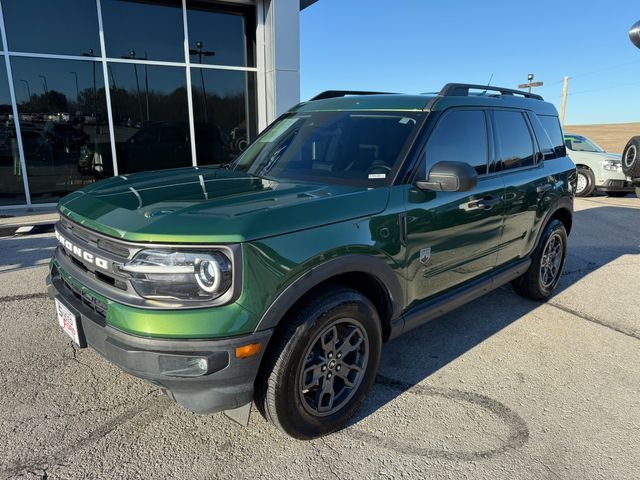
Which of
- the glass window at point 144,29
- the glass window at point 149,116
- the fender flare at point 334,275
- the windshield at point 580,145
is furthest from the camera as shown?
the windshield at point 580,145

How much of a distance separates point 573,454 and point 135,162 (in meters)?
9.66

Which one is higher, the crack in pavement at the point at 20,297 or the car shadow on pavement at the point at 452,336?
the crack in pavement at the point at 20,297

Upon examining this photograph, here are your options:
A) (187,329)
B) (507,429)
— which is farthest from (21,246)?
(507,429)

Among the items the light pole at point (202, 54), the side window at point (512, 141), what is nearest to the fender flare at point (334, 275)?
the side window at point (512, 141)

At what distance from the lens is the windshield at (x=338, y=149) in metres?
2.97

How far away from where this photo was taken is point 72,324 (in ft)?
7.89

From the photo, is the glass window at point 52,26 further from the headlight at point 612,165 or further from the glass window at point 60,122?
the headlight at point 612,165

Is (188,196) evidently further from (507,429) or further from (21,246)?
(21,246)

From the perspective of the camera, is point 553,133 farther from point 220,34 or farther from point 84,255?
point 220,34

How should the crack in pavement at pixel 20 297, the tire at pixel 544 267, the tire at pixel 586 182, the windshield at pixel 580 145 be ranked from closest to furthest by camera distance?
the crack in pavement at pixel 20 297, the tire at pixel 544 267, the tire at pixel 586 182, the windshield at pixel 580 145

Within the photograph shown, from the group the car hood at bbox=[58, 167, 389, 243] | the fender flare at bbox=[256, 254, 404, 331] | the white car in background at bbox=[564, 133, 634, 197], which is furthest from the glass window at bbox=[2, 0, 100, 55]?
the white car in background at bbox=[564, 133, 634, 197]

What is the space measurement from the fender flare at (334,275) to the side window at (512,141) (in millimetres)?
1612

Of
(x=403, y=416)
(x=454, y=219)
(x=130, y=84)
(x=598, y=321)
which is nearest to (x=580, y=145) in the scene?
(x=598, y=321)

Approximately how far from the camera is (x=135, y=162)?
10039 millimetres
